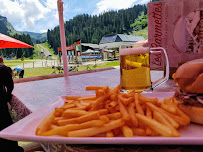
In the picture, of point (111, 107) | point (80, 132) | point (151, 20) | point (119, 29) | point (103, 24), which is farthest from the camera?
point (103, 24)

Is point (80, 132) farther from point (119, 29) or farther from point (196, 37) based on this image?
point (119, 29)

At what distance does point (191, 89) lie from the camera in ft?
3.15

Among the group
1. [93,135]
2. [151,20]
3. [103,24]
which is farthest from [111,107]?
[103,24]

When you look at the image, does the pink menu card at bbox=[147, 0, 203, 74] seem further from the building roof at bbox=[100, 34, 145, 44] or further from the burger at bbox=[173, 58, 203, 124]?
the building roof at bbox=[100, 34, 145, 44]

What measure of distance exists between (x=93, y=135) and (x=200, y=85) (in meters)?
0.66

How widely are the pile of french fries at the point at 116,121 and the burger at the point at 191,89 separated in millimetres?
153

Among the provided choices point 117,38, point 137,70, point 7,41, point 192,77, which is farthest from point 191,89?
point 117,38

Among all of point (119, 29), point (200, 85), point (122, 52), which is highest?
point (119, 29)

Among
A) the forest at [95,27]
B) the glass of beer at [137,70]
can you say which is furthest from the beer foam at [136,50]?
the forest at [95,27]

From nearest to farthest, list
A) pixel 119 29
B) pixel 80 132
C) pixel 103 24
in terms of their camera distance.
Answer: pixel 80 132 < pixel 119 29 < pixel 103 24

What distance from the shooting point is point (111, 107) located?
2.84 feet

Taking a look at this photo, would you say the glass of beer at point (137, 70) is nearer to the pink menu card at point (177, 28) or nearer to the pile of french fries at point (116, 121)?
the pink menu card at point (177, 28)

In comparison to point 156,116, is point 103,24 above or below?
above

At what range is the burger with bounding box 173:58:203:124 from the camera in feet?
2.98
